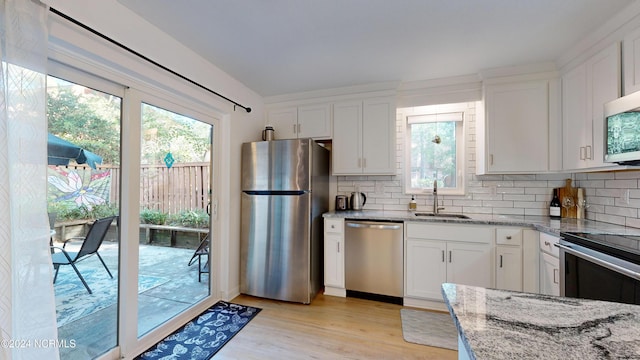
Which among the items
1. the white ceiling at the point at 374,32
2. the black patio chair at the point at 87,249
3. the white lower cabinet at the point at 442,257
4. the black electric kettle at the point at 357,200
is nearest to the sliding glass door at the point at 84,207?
the black patio chair at the point at 87,249

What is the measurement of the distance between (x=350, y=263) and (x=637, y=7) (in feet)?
9.49

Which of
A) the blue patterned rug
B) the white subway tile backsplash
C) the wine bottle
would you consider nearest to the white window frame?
the white subway tile backsplash

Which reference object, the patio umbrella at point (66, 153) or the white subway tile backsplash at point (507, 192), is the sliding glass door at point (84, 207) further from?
the white subway tile backsplash at point (507, 192)

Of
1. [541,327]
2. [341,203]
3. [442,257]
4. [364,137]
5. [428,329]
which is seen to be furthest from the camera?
[341,203]

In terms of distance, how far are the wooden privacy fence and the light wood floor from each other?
1.19m

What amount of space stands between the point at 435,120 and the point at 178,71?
2.76 meters

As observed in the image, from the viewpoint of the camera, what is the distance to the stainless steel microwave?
4.91ft

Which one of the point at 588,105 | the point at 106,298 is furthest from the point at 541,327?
the point at 588,105

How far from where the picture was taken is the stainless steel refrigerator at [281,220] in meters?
2.65

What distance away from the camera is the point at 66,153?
1476 millimetres

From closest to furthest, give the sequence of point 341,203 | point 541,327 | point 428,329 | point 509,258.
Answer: point 541,327
point 428,329
point 509,258
point 341,203

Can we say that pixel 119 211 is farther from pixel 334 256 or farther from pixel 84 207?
pixel 334 256

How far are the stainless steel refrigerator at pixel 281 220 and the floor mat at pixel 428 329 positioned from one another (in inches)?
38.7

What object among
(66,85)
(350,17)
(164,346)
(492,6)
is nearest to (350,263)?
(164,346)
